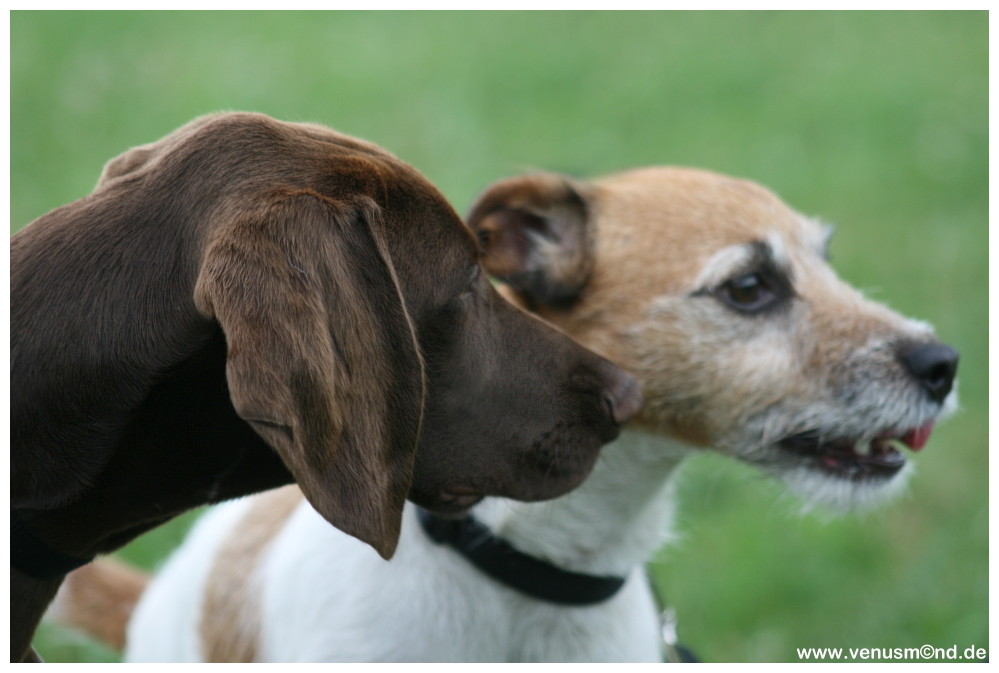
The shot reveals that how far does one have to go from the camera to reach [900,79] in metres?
9.26

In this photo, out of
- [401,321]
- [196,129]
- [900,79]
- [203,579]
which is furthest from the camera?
[900,79]

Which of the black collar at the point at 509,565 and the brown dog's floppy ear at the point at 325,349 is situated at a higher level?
the brown dog's floppy ear at the point at 325,349

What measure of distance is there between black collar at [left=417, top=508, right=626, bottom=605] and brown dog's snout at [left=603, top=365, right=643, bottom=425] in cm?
61

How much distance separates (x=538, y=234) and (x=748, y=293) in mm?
683

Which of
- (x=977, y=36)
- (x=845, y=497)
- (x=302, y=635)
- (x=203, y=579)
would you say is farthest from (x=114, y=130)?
(x=977, y=36)

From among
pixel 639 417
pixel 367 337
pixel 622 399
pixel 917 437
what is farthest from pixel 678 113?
pixel 367 337

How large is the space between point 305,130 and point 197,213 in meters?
0.35

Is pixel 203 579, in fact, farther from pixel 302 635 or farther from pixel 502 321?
pixel 502 321

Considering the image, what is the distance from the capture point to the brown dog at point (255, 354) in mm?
1914

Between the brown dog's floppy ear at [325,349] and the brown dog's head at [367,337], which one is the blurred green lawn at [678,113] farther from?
the brown dog's floppy ear at [325,349]

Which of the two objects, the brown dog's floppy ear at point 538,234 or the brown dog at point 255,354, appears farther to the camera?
the brown dog's floppy ear at point 538,234

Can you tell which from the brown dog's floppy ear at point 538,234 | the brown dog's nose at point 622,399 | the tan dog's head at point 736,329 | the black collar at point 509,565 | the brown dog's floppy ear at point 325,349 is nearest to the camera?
the brown dog's floppy ear at point 325,349

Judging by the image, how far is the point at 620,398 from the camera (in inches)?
104

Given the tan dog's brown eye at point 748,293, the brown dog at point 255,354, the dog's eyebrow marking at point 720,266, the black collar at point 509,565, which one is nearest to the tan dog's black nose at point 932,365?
the tan dog's brown eye at point 748,293
